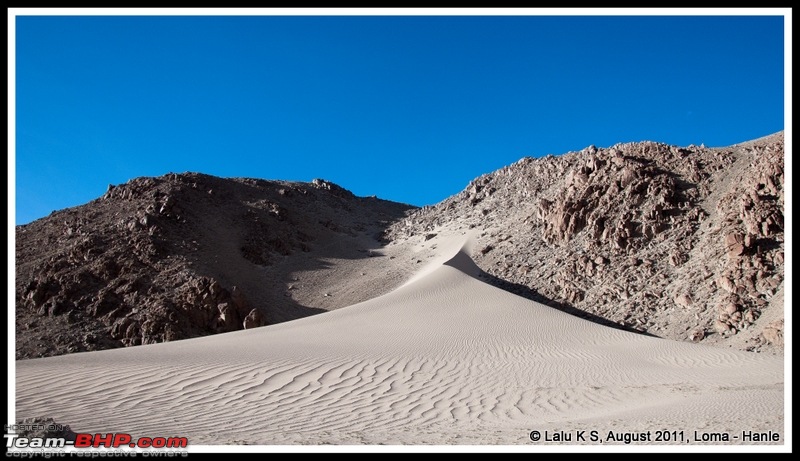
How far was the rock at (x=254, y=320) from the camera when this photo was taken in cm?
2611

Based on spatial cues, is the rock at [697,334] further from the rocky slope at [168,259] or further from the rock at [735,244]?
the rocky slope at [168,259]

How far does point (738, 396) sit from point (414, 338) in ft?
29.4

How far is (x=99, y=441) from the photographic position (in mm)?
5453

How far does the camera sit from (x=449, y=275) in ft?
82.8

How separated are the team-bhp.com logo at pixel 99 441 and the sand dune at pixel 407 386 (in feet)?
0.94

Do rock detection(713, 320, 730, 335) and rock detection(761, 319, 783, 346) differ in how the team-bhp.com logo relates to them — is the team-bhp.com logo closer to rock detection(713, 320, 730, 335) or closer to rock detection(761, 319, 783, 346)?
rock detection(761, 319, 783, 346)

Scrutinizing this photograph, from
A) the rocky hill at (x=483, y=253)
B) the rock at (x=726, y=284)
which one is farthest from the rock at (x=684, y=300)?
the rock at (x=726, y=284)

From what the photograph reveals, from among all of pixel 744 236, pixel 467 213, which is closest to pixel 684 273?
pixel 744 236

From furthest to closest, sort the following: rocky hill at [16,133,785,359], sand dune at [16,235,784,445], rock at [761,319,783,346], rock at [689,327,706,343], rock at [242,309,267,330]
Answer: rock at [242,309,267,330] < rocky hill at [16,133,785,359] < rock at [689,327,706,343] < rock at [761,319,783,346] < sand dune at [16,235,784,445]

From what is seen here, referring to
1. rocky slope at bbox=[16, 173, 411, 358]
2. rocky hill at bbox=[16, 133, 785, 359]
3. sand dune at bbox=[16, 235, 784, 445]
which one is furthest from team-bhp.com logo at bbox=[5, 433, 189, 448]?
rocky slope at bbox=[16, 173, 411, 358]

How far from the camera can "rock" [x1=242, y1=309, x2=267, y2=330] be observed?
26109 mm

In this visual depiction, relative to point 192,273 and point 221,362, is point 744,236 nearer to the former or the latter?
point 221,362

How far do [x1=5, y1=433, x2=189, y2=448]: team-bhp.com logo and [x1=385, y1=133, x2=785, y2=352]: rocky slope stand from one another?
16.8m

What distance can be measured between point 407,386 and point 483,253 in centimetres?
2276
